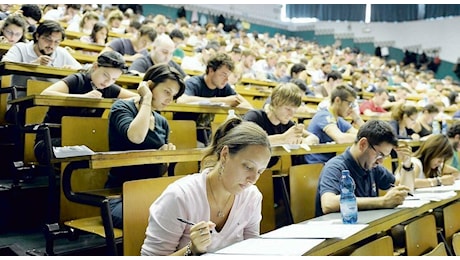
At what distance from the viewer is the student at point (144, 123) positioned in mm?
2127

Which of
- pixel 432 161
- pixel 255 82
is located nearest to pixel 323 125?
pixel 432 161

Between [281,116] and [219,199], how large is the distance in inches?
53.1

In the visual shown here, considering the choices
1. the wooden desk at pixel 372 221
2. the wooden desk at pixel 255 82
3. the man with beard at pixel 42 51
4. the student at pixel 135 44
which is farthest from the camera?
the wooden desk at pixel 255 82

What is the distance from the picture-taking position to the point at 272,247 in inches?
52.2

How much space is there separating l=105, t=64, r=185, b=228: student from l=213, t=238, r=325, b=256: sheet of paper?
827 mm

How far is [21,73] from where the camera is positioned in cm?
291

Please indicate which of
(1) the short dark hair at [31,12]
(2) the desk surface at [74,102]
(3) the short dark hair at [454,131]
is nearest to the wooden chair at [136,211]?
(2) the desk surface at [74,102]

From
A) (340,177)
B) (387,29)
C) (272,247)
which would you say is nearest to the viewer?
(272,247)

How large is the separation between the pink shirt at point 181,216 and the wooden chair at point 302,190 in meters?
0.74

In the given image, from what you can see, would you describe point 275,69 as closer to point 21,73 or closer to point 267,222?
point 21,73

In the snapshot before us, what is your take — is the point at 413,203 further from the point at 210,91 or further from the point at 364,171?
the point at 210,91

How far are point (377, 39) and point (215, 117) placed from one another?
11.7 metres

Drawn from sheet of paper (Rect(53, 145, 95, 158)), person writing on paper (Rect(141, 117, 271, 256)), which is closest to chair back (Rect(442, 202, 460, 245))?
person writing on paper (Rect(141, 117, 271, 256))

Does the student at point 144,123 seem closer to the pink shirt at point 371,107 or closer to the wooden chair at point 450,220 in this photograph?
the wooden chair at point 450,220
